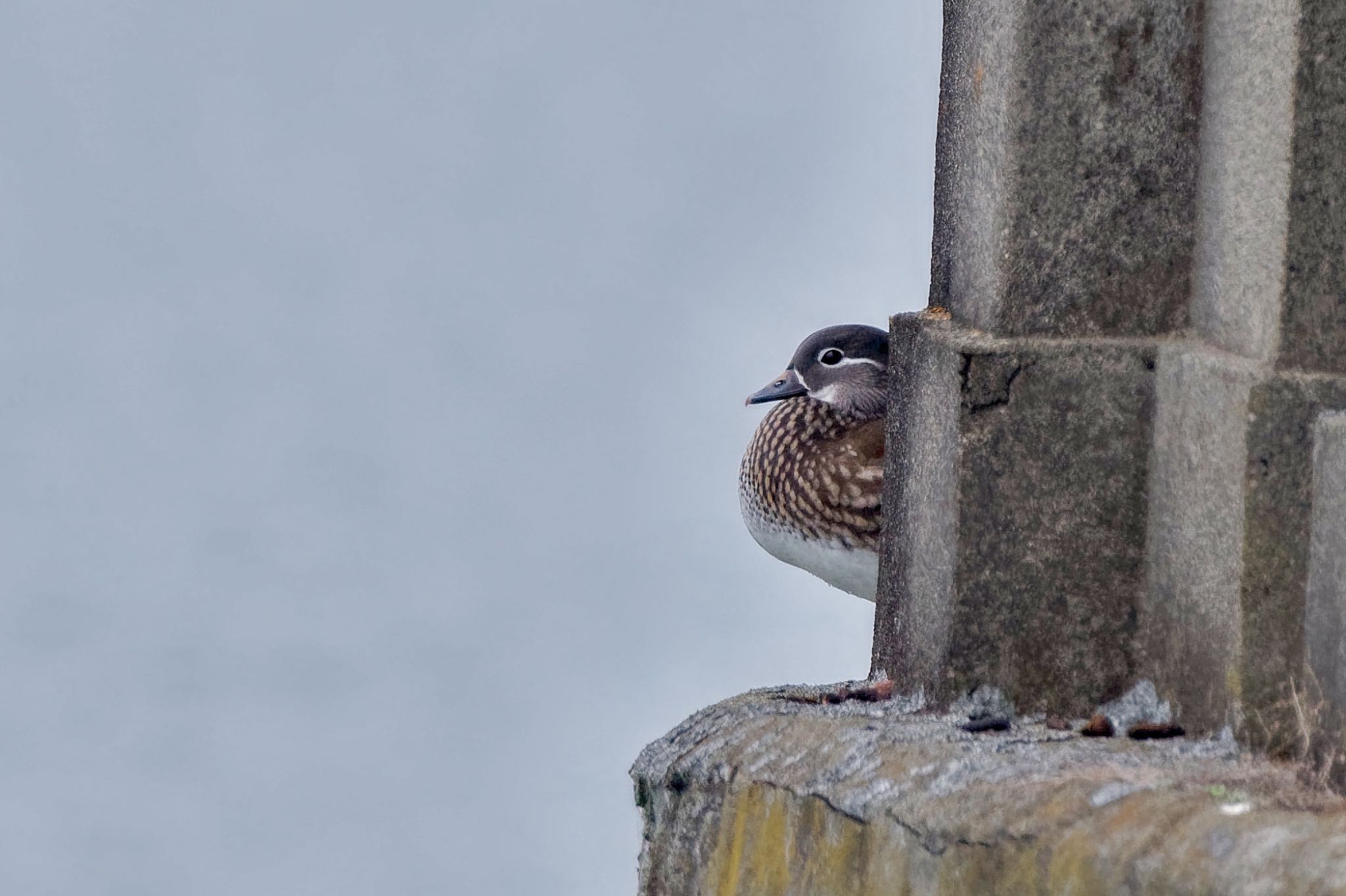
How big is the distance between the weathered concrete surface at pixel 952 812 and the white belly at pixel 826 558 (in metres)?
0.52

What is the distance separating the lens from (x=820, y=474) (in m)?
4.18

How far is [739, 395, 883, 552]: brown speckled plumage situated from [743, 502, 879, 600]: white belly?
0.06ft

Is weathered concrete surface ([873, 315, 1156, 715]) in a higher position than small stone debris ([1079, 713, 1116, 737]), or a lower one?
higher

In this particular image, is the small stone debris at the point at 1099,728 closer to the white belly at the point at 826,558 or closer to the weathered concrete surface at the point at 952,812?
the weathered concrete surface at the point at 952,812

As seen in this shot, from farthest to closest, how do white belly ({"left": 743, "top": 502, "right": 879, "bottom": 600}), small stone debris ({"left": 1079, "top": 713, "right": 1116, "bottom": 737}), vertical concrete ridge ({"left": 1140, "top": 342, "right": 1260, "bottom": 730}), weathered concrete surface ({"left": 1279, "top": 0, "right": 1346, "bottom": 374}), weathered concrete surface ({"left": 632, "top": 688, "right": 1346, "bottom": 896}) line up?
white belly ({"left": 743, "top": 502, "right": 879, "bottom": 600}) → small stone debris ({"left": 1079, "top": 713, "right": 1116, "bottom": 737}) → vertical concrete ridge ({"left": 1140, "top": 342, "right": 1260, "bottom": 730}) → weathered concrete surface ({"left": 1279, "top": 0, "right": 1346, "bottom": 374}) → weathered concrete surface ({"left": 632, "top": 688, "right": 1346, "bottom": 896})

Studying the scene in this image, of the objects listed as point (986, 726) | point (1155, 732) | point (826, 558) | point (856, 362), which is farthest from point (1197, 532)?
point (856, 362)

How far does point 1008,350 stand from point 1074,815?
101 cm

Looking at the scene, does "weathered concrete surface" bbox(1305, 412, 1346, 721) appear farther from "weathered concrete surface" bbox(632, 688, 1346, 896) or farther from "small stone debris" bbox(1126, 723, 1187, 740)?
"small stone debris" bbox(1126, 723, 1187, 740)

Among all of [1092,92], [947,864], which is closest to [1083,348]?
[1092,92]

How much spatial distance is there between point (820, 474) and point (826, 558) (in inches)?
8.1

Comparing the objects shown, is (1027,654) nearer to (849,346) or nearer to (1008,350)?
(1008,350)

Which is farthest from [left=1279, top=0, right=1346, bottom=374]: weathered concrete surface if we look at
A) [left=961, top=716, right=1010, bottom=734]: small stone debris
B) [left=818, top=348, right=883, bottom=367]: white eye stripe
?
[left=818, top=348, right=883, bottom=367]: white eye stripe

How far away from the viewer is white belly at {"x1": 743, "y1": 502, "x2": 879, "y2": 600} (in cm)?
405

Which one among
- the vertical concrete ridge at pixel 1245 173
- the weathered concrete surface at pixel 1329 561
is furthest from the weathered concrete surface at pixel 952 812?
the vertical concrete ridge at pixel 1245 173
